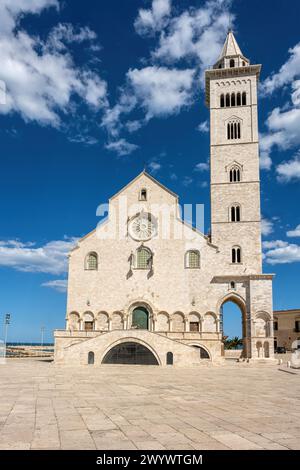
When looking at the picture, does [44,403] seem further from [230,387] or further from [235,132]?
[235,132]

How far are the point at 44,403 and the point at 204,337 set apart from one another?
853 inches

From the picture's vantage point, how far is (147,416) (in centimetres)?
1062

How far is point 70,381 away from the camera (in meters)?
19.1

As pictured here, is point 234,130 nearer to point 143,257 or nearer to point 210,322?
point 143,257

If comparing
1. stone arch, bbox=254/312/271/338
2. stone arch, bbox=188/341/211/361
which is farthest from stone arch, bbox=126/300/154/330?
stone arch, bbox=254/312/271/338

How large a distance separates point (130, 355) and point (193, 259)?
33.9 ft

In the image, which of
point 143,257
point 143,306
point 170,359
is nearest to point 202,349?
point 170,359

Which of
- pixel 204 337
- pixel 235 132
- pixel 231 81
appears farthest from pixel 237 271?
pixel 231 81

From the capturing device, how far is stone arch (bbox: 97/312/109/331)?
36.5 meters

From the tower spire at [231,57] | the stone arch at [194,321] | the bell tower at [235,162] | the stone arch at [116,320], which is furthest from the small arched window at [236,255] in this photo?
the tower spire at [231,57]

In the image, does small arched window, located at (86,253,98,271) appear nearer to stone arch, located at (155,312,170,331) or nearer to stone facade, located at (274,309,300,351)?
stone arch, located at (155,312,170,331)

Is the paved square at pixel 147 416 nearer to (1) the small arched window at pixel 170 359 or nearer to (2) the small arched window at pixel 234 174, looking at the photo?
(1) the small arched window at pixel 170 359

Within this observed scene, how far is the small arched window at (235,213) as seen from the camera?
3816 cm

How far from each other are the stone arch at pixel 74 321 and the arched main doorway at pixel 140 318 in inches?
186
